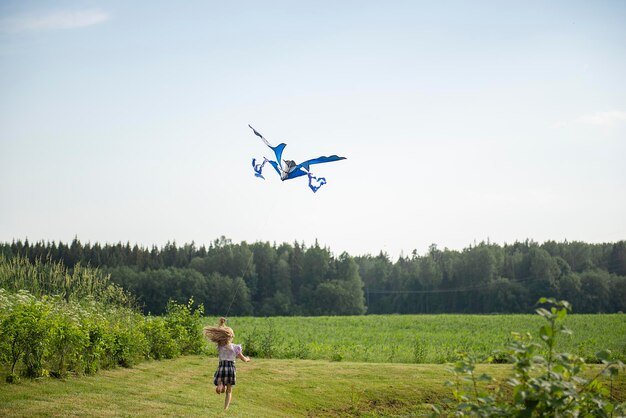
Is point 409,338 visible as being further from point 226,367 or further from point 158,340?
point 226,367

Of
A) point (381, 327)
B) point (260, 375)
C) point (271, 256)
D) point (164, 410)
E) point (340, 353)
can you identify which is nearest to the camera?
point (164, 410)

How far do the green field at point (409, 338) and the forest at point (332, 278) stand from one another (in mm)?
28951

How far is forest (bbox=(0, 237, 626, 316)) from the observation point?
81125 mm

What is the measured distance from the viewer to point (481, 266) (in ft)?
339

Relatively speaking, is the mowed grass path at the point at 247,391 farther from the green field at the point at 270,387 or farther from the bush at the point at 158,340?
the bush at the point at 158,340

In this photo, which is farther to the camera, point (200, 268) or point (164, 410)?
point (200, 268)

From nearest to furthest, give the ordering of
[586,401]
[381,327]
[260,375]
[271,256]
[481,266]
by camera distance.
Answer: [586,401] → [260,375] → [381,327] → [271,256] → [481,266]

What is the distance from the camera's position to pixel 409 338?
39.9 meters

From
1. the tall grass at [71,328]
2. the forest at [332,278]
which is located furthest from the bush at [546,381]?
the forest at [332,278]

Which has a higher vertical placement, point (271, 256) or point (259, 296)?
point (271, 256)

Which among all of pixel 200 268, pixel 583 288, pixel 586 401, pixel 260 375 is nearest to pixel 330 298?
pixel 200 268

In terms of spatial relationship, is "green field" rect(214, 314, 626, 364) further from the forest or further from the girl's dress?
the forest

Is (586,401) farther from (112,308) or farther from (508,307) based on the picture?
(508,307)

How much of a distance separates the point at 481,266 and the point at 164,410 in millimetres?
95569
